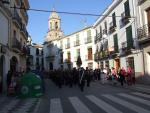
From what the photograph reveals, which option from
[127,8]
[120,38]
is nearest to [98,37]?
[120,38]

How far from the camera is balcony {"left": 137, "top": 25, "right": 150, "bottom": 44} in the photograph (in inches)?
908

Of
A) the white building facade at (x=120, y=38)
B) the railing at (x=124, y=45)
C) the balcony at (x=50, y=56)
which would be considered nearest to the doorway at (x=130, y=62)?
the white building facade at (x=120, y=38)

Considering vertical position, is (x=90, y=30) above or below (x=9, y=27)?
above

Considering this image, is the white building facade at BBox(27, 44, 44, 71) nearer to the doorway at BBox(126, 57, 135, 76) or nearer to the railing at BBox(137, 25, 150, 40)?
the doorway at BBox(126, 57, 135, 76)

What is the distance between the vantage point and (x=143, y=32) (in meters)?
23.9

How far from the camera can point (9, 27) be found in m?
24.6

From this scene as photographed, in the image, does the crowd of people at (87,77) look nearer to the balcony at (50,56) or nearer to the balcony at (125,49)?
the balcony at (125,49)

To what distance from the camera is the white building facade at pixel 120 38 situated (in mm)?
26109

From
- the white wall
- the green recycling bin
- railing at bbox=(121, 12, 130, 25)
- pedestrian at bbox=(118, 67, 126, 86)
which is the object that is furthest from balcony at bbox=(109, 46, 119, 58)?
the green recycling bin

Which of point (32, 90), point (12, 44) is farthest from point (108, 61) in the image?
point (32, 90)

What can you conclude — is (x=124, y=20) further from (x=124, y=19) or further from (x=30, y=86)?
(x=30, y=86)

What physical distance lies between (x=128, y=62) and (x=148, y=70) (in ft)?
16.8

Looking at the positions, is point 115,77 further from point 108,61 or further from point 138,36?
point 108,61

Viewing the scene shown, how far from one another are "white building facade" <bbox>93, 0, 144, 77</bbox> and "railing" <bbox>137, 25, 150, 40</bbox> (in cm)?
122
